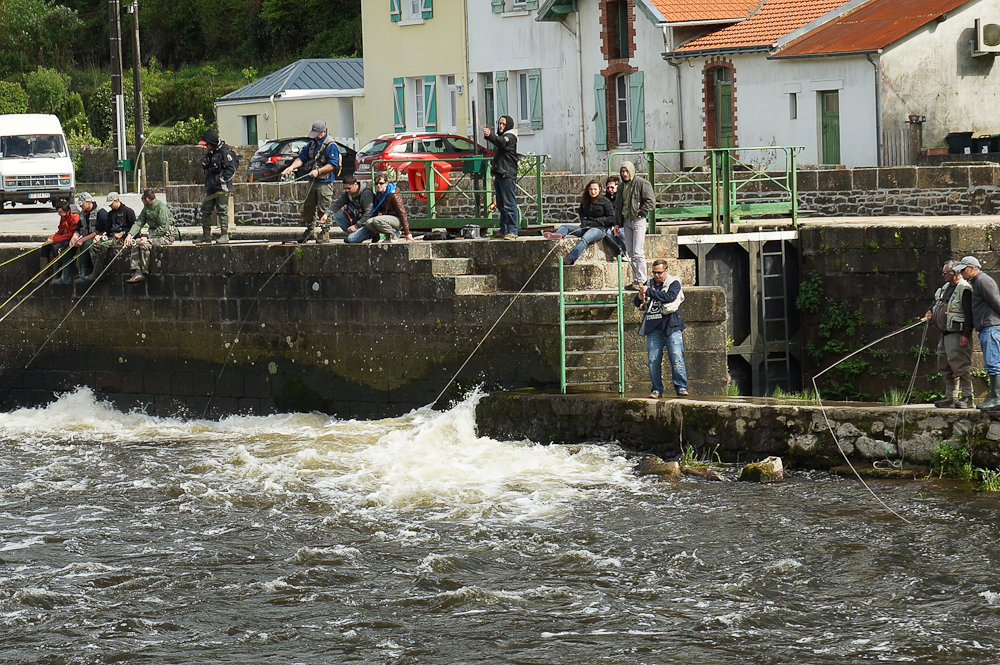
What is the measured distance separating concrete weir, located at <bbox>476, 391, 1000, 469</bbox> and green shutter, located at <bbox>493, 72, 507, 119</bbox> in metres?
21.8

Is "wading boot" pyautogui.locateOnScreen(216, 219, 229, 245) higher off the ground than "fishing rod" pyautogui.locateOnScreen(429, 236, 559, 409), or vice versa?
"wading boot" pyautogui.locateOnScreen(216, 219, 229, 245)

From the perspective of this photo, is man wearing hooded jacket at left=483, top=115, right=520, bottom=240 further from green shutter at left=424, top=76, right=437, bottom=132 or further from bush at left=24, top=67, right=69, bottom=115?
bush at left=24, top=67, right=69, bottom=115

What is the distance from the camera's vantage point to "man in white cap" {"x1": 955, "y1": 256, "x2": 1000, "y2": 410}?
42.7ft

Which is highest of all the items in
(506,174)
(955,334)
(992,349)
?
(506,174)

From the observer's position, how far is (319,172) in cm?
1778

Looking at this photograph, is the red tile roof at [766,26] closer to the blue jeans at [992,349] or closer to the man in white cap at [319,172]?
the man in white cap at [319,172]

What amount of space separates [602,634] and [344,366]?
838 centimetres

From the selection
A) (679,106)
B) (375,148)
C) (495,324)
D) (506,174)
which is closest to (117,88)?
(375,148)

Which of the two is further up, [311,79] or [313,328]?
[311,79]

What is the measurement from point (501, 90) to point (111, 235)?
60.5 feet

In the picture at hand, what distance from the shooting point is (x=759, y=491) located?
13.2 metres

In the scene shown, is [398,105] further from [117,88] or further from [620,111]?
[117,88]

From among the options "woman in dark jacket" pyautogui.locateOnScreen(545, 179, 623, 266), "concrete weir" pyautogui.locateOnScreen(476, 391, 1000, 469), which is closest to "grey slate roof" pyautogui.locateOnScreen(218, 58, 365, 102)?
"woman in dark jacket" pyautogui.locateOnScreen(545, 179, 623, 266)

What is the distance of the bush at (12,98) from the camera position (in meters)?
51.5
